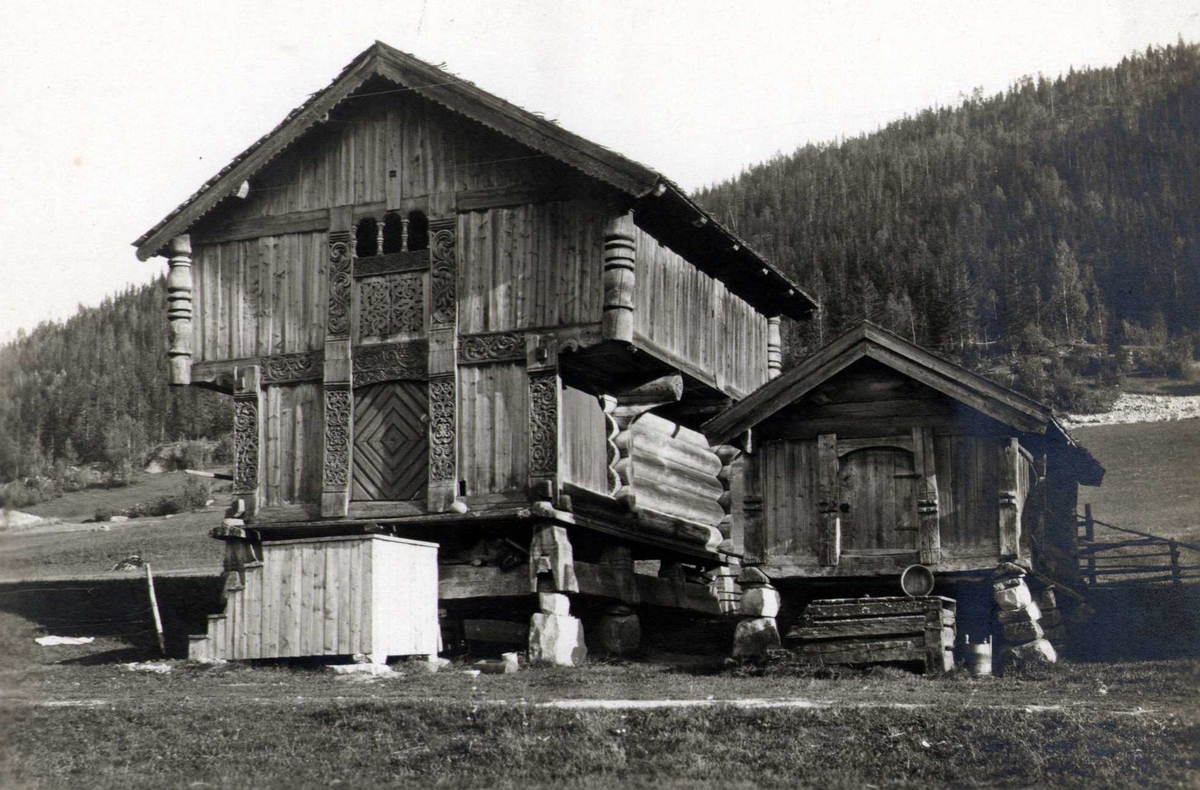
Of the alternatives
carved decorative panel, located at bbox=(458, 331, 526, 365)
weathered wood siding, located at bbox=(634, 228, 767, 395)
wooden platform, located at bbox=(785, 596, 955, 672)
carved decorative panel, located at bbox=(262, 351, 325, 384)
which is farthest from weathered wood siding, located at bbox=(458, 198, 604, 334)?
wooden platform, located at bbox=(785, 596, 955, 672)

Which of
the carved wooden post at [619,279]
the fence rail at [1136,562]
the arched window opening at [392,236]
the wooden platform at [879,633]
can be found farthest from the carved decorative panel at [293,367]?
the fence rail at [1136,562]

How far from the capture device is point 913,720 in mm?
13625

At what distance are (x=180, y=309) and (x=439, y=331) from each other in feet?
16.5

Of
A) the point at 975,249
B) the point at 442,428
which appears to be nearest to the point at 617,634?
the point at 442,428

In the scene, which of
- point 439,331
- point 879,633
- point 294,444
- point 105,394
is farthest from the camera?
point 105,394

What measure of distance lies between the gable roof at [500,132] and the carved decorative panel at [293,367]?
2885 mm

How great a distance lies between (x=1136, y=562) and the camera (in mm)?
37094

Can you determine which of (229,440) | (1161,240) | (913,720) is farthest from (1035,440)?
(1161,240)

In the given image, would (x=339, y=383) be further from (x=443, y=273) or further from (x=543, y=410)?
(x=543, y=410)

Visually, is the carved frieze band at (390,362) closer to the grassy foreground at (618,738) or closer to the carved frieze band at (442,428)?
the carved frieze band at (442,428)

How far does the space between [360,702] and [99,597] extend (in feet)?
61.7

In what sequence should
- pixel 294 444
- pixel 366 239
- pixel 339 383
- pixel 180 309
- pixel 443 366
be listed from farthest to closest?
pixel 180 309 < pixel 366 239 < pixel 294 444 < pixel 339 383 < pixel 443 366

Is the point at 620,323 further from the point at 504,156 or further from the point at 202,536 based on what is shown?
the point at 202,536

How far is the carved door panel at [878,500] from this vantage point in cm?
2200
